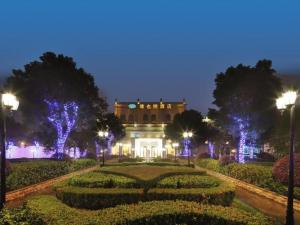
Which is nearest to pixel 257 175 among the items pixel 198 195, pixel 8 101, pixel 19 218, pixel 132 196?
pixel 198 195

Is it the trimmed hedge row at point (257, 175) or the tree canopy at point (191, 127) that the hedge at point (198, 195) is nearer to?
the trimmed hedge row at point (257, 175)

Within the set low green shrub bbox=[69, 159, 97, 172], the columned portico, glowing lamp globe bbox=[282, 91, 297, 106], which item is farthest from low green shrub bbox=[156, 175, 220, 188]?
the columned portico

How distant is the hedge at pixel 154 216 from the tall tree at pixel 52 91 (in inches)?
1403

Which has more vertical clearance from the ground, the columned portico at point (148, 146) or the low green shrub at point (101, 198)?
the low green shrub at point (101, 198)

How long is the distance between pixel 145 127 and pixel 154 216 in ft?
417

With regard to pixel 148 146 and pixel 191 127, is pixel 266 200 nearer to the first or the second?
pixel 191 127

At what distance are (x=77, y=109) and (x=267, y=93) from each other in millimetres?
21482

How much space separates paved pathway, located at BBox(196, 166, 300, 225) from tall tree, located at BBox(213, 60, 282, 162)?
49.1ft

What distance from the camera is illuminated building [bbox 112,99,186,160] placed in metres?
128

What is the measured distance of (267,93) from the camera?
139ft

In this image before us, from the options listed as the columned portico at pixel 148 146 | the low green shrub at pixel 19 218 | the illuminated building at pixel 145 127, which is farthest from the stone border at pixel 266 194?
the columned portico at pixel 148 146

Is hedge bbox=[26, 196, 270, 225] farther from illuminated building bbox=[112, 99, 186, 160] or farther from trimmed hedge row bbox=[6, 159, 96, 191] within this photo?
illuminated building bbox=[112, 99, 186, 160]

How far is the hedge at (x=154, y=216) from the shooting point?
9.72 m

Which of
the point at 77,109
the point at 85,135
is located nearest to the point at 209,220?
the point at 77,109
